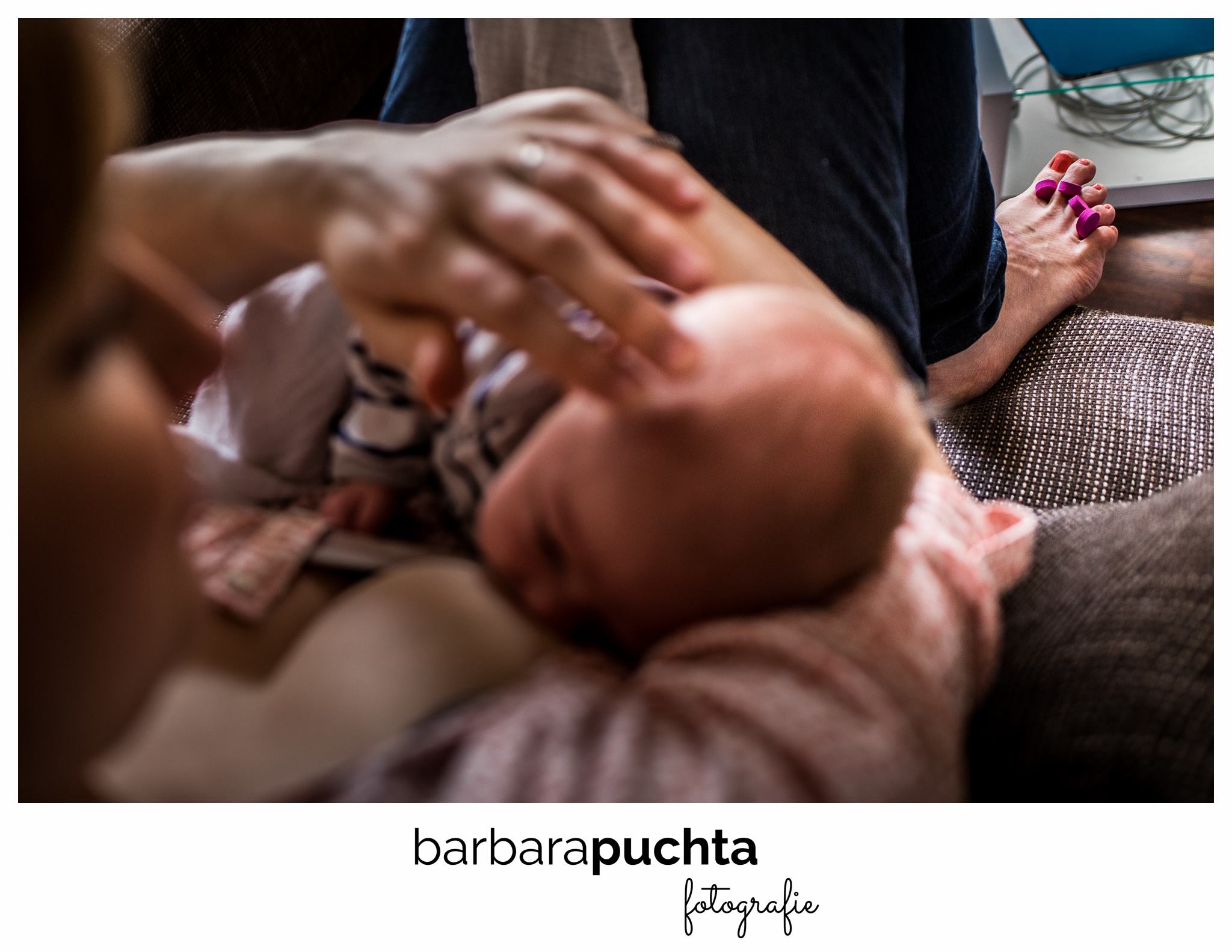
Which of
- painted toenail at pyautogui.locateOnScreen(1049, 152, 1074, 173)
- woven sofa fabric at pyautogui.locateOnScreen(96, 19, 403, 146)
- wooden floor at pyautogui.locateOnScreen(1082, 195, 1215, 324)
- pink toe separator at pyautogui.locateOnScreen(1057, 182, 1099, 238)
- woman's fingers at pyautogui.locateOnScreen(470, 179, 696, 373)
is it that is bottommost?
wooden floor at pyautogui.locateOnScreen(1082, 195, 1215, 324)

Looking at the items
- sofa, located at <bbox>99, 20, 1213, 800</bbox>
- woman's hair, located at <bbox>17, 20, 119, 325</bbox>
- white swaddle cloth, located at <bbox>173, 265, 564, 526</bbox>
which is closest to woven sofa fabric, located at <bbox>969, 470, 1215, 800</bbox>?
sofa, located at <bbox>99, 20, 1213, 800</bbox>

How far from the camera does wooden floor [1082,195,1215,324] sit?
1.60 ft

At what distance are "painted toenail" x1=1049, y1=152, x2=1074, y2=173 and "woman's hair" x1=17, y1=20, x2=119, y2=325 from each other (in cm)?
43

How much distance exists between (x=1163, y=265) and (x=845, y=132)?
18cm

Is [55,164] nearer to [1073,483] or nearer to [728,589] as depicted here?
[728,589]

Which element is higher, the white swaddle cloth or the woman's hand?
the woman's hand

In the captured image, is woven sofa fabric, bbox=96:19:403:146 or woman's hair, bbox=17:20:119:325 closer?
woman's hair, bbox=17:20:119:325

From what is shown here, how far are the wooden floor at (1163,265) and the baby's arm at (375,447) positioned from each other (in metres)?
0.38

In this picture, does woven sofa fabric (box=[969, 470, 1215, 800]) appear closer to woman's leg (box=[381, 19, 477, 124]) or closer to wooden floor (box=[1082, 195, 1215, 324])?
wooden floor (box=[1082, 195, 1215, 324])

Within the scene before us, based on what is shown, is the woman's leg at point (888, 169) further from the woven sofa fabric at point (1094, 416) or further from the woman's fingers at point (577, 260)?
the woman's fingers at point (577, 260)

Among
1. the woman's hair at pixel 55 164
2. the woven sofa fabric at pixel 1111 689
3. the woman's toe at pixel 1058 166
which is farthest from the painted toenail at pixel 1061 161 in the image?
the woman's hair at pixel 55 164
